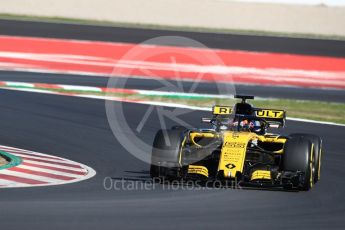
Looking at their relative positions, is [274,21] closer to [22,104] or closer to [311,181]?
[22,104]

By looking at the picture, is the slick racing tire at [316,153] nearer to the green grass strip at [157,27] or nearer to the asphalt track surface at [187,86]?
the asphalt track surface at [187,86]

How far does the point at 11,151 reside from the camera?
609 inches

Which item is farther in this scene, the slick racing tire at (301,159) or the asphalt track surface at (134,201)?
the slick racing tire at (301,159)

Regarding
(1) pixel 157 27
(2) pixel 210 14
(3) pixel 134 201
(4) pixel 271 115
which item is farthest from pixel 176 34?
(3) pixel 134 201

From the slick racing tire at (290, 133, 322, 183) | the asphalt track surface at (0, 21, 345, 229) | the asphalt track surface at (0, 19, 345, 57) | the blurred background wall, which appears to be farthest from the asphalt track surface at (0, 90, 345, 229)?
the blurred background wall

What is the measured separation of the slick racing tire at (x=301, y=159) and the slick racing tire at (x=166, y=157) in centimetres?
153

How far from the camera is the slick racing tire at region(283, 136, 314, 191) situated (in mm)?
12750

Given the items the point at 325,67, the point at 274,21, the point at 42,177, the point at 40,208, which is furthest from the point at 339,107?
the point at 274,21

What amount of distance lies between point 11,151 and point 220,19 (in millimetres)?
37128

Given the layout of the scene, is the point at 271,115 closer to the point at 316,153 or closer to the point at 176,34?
the point at 316,153

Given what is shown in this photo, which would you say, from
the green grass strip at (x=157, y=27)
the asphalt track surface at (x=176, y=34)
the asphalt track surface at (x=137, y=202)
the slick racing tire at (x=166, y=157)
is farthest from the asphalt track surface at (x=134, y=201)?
the green grass strip at (x=157, y=27)

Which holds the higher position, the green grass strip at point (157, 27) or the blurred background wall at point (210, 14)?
the blurred background wall at point (210, 14)

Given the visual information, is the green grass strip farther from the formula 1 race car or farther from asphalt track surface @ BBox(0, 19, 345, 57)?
the formula 1 race car

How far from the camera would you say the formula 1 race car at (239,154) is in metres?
12.7
